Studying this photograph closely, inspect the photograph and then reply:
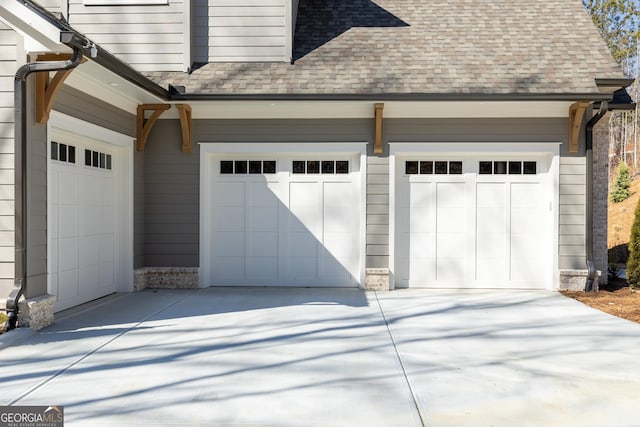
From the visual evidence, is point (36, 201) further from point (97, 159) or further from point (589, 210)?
point (589, 210)

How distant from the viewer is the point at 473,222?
834cm

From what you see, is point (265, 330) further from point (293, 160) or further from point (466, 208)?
point (466, 208)

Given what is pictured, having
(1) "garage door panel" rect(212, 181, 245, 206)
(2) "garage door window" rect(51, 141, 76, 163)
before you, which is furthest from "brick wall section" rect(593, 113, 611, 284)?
(2) "garage door window" rect(51, 141, 76, 163)

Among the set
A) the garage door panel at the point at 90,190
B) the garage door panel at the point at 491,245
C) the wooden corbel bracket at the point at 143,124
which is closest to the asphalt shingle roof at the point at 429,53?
the wooden corbel bracket at the point at 143,124

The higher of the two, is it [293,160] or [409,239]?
[293,160]

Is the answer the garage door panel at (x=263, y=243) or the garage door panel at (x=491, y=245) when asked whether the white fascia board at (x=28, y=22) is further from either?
the garage door panel at (x=491, y=245)

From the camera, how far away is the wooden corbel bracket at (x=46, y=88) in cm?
546

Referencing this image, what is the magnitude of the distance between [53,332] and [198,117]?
4125 millimetres

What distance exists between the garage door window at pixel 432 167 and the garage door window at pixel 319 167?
1.01 metres

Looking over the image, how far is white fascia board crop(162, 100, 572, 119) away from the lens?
25.7 ft

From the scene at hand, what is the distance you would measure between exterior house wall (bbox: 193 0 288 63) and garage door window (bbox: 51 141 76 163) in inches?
112

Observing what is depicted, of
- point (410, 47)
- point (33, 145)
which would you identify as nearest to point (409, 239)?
point (410, 47)

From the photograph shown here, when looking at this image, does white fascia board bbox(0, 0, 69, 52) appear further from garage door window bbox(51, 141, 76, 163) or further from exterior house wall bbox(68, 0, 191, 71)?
exterior house wall bbox(68, 0, 191, 71)

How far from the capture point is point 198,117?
8.37 metres
